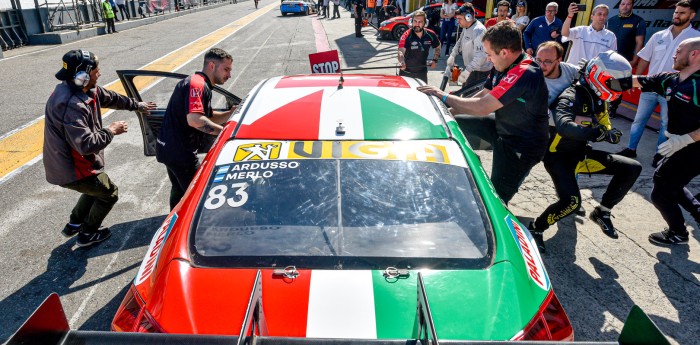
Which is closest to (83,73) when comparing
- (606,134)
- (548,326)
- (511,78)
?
(511,78)

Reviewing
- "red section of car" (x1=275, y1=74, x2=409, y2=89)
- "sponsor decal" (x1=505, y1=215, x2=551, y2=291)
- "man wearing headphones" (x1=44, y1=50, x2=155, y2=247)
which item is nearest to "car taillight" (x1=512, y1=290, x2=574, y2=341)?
"sponsor decal" (x1=505, y1=215, x2=551, y2=291)

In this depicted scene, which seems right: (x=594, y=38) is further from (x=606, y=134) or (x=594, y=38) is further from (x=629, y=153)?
(x=606, y=134)

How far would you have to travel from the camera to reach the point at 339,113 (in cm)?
296

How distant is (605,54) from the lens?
3.63 meters

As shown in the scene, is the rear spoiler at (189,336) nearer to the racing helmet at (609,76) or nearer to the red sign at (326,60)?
the racing helmet at (609,76)

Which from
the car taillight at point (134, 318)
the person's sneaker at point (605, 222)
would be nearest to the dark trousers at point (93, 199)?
the car taillight at point (134, 318)

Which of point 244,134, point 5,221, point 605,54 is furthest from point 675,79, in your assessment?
point 5,221

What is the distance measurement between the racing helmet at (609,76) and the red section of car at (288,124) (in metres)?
2.27

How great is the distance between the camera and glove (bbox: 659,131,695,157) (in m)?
3.68

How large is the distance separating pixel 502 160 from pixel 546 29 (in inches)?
209

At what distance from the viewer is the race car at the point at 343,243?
183cm

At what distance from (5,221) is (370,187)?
4128mm

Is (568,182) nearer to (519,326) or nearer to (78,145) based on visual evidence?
(519,326)

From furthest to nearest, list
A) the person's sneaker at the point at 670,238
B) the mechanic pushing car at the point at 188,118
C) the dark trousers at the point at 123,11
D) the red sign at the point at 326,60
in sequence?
the dark trousers at the point at 123,11 → the red sign at the point at 326,60 → the person's sneaker at the point at 670,238 → the mechanic pushing car at the point at 188,118
